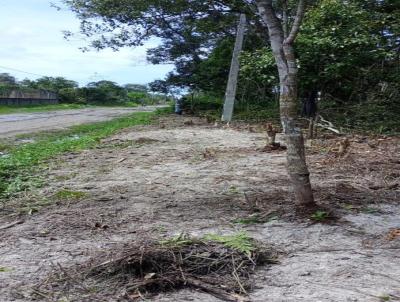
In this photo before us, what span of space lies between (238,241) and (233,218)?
1.00 meters

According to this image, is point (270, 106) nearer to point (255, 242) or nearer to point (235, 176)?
point (235, 176)

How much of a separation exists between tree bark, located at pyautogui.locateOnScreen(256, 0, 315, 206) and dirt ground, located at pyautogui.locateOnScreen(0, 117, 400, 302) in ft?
1.07

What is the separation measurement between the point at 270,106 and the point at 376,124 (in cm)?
992

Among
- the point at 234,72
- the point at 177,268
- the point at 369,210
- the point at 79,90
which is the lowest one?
the point at 177,268

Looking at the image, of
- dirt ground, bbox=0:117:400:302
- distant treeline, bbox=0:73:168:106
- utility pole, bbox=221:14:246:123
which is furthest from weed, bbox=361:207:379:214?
distant treeline, bbox=0:73:168:106

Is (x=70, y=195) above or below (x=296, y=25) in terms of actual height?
below

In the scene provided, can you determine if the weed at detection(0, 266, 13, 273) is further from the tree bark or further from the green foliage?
the tree bark

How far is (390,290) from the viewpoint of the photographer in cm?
333

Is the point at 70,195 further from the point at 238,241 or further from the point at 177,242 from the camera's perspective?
the point at 238,241

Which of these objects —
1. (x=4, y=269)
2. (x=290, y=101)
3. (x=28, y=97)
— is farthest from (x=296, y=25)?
(x=28, y=97)

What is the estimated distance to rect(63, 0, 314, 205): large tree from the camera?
5191 mm

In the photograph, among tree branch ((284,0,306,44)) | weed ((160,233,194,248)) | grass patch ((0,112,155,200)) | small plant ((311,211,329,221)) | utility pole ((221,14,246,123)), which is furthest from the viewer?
utility pole ((221,14,246,123))

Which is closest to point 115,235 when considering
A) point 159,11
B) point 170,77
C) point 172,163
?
point 172,163

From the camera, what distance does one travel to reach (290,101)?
16.9ft
